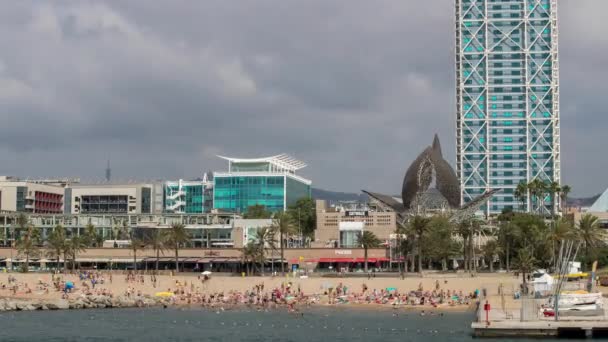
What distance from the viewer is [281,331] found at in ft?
225

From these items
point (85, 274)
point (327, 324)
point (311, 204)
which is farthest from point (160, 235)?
point (311, 204)

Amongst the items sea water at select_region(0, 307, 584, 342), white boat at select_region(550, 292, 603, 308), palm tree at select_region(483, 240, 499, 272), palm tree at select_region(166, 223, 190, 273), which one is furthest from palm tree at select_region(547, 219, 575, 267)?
palm tree at select_region(166, 223, 190, 273)

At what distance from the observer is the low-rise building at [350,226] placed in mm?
128625

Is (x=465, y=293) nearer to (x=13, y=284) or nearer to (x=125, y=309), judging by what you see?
(x=125, y=309)

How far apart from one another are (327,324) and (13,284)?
41.1 meters

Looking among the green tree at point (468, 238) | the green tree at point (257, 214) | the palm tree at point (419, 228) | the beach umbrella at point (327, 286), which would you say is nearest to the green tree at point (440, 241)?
the green tree at point (468, 238)

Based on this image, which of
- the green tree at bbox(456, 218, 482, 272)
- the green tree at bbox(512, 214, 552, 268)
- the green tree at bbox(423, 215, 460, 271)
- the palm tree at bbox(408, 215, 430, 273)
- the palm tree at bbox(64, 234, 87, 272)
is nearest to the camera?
the palm tree at bbox(408, 215, 430, 273)

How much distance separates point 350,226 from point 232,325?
5735 centimetres

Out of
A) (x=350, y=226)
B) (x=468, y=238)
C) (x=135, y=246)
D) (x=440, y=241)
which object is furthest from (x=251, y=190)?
(x=440, y=241)

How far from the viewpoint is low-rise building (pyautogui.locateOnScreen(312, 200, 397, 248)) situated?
129 metres

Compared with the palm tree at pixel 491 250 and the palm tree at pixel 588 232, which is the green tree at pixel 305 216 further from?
the palm tree at pixel 588 232

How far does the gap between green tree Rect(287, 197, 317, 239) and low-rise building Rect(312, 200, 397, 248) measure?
18932 millimetres

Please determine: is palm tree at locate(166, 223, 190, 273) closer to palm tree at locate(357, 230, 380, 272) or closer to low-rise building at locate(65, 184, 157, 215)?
palm tree at locate(357, 230, 380, 272)

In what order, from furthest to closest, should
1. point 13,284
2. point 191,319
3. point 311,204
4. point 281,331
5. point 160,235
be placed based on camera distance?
point 311,204
point 160,235
point 13,284
point 191,319
point 281,331
